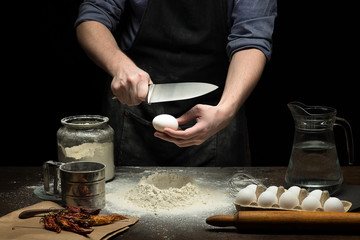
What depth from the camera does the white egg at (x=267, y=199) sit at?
6.24ft

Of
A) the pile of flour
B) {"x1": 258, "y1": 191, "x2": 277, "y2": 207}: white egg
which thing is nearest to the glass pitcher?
{"x1": 258, "y1": 191, "x2": 277, "y2": 207}: white egg

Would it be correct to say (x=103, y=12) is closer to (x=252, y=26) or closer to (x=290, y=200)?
(x=252, y=26)

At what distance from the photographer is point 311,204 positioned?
1885 mm

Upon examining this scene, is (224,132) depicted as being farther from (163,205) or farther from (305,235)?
(305,235)

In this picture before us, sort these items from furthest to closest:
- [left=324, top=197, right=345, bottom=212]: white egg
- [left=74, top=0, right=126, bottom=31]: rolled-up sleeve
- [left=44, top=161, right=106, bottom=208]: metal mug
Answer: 1. [left=74, top=0, right=126, bottom=31]: rolled-up sleeve
2. [left=44, top=161, right=106, bottom=208]: metal mug
3. [left=324, top=197, right=345, bottom=212]: white egg

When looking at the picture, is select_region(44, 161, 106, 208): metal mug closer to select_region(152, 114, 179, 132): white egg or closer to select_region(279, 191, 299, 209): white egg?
select_region(152, 114, 179, 132): white egg

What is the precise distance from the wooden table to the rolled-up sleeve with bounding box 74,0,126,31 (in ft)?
2.29

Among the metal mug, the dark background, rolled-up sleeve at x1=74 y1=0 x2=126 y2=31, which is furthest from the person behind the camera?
the dark background

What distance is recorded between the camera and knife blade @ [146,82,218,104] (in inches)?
91.7

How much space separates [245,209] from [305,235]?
0.21 m

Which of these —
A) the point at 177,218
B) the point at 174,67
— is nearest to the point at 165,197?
the point at 177,218

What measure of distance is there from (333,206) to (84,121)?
989 mm

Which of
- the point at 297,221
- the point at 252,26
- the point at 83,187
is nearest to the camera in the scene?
the point at 297,221

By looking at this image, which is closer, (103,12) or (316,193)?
(316,193)
